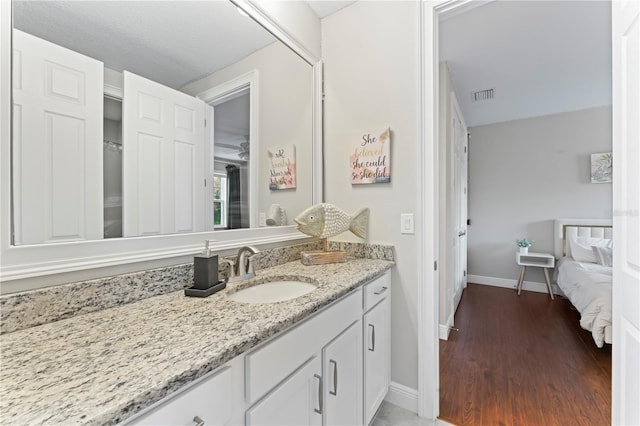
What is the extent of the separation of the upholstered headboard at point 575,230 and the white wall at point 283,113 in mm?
3905

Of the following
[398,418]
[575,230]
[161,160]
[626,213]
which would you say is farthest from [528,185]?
[161,160]

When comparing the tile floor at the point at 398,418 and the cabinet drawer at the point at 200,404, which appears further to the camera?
the tile floor at the point at 398,418

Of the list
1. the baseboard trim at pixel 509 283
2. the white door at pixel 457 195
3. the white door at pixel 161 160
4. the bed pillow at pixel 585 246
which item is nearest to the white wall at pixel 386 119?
the white door at pixel 161 160

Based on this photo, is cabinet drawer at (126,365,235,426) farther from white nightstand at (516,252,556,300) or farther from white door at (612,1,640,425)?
white nightstand at (516,252,556,300)

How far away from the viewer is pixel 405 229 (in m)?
1.59

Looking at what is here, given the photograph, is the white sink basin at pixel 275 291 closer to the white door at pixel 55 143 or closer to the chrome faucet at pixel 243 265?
the chrome faucet at pixel 243 265

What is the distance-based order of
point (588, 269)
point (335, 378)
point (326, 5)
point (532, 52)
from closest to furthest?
point (335, 378) < point (326, 5) < point (532, 52) < point (588, 269)

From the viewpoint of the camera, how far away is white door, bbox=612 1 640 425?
87 centimetres

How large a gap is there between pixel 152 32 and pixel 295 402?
145 centimetres

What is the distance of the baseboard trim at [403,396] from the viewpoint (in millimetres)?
1561

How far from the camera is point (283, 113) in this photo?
67.9 inches

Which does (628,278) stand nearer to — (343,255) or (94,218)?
(343,255)

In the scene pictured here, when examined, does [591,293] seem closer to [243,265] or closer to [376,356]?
[376,356]

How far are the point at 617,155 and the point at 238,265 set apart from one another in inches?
61.2
